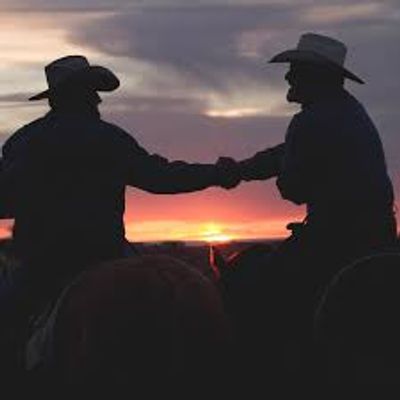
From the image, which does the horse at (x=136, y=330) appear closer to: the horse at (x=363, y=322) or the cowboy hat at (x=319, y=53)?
the horse at (x=363, y=322)

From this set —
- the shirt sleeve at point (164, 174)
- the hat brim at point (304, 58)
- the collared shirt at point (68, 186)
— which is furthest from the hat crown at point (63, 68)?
the hat brim at point (304, 58)

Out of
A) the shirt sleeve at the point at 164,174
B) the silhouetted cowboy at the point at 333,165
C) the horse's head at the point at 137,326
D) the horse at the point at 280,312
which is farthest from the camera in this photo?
the shirt sleeve at the point at 164,174

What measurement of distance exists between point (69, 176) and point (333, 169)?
2081mm

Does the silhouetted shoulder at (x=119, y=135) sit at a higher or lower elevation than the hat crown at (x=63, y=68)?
lower

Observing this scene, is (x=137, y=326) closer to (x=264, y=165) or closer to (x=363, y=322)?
(x=363, y=322)

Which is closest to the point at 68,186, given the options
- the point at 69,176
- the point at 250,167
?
the point at 69,176

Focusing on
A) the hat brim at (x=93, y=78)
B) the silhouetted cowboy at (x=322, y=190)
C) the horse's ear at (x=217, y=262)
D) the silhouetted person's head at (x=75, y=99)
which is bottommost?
the horse's ear at (x=217, y=262)

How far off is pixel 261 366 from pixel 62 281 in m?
1.68

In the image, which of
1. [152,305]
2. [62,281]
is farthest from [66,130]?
[152,305]

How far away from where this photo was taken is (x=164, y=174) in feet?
38.9

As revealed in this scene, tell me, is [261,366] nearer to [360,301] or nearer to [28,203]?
[360,301]

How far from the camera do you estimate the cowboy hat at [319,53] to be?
10.8m

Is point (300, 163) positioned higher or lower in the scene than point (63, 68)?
lower

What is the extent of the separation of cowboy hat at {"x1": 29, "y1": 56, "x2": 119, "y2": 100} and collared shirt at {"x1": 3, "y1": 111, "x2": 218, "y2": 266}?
0.82 feet
